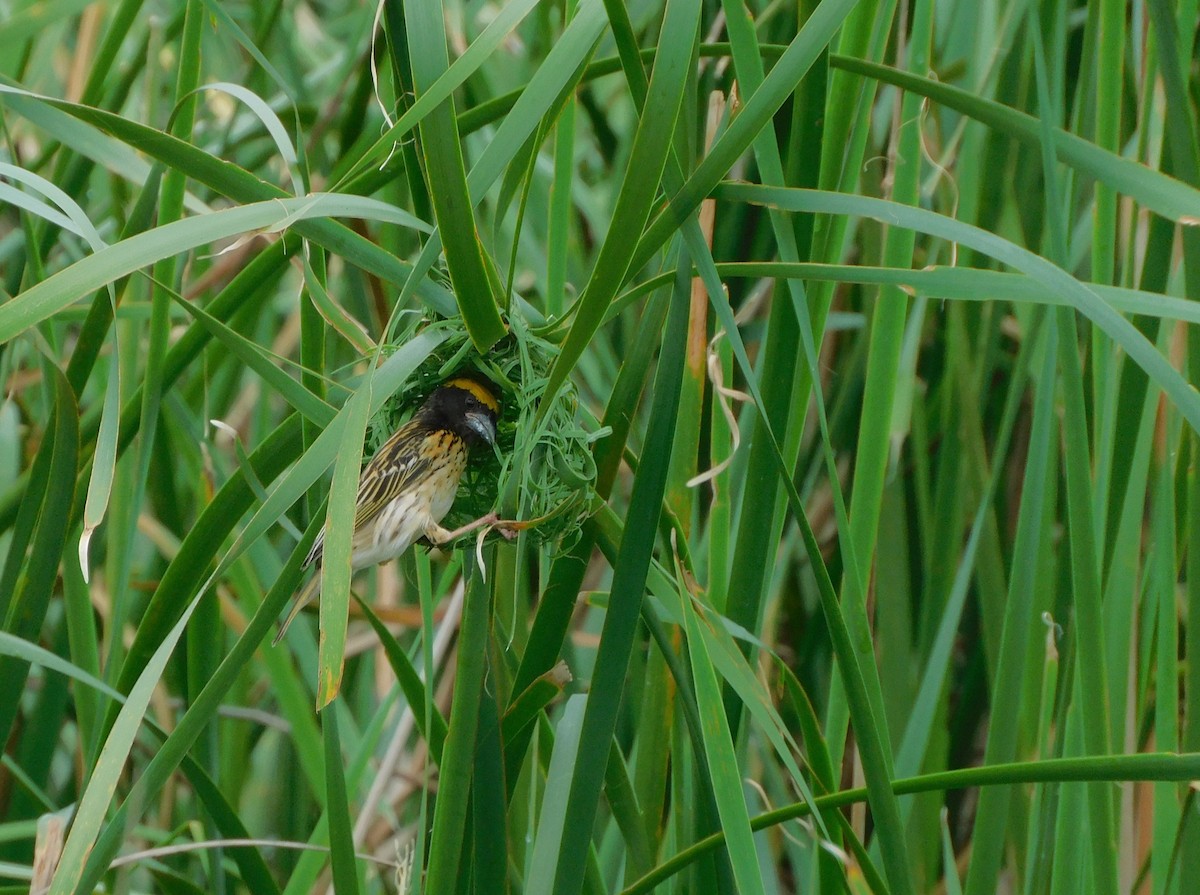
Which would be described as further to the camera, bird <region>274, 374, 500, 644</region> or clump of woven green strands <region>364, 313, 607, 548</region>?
bird <region>274, 374, 500, 644</region>

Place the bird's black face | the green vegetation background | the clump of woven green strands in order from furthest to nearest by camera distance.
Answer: the bird's black face → the clump of woven green strands → the green vegetation background

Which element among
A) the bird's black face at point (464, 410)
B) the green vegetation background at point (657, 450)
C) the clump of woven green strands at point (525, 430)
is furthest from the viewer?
the bird's black face at point (464, 410)

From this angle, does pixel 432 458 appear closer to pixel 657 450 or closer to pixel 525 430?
pixel 525 430

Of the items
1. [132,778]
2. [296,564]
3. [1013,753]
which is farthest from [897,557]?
[132,778]

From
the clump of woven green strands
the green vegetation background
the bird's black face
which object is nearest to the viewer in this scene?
the green vegetation background

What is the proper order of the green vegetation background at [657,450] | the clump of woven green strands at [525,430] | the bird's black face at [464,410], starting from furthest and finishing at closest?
the bird's black face at [464,410]
the clump of woven green strands at [525,430]
the green vegetation background at [657,450]

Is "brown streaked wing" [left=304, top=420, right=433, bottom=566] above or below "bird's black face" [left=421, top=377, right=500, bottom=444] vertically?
below

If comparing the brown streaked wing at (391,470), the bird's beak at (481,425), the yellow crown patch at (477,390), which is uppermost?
the yellow crown patch at (477,390)

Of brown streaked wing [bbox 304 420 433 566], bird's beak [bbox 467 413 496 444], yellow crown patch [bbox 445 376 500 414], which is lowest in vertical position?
brown streaked wing [bbox 304 420 433 566]

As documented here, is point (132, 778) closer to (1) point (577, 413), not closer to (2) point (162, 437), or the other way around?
(2) point (162, 437)
